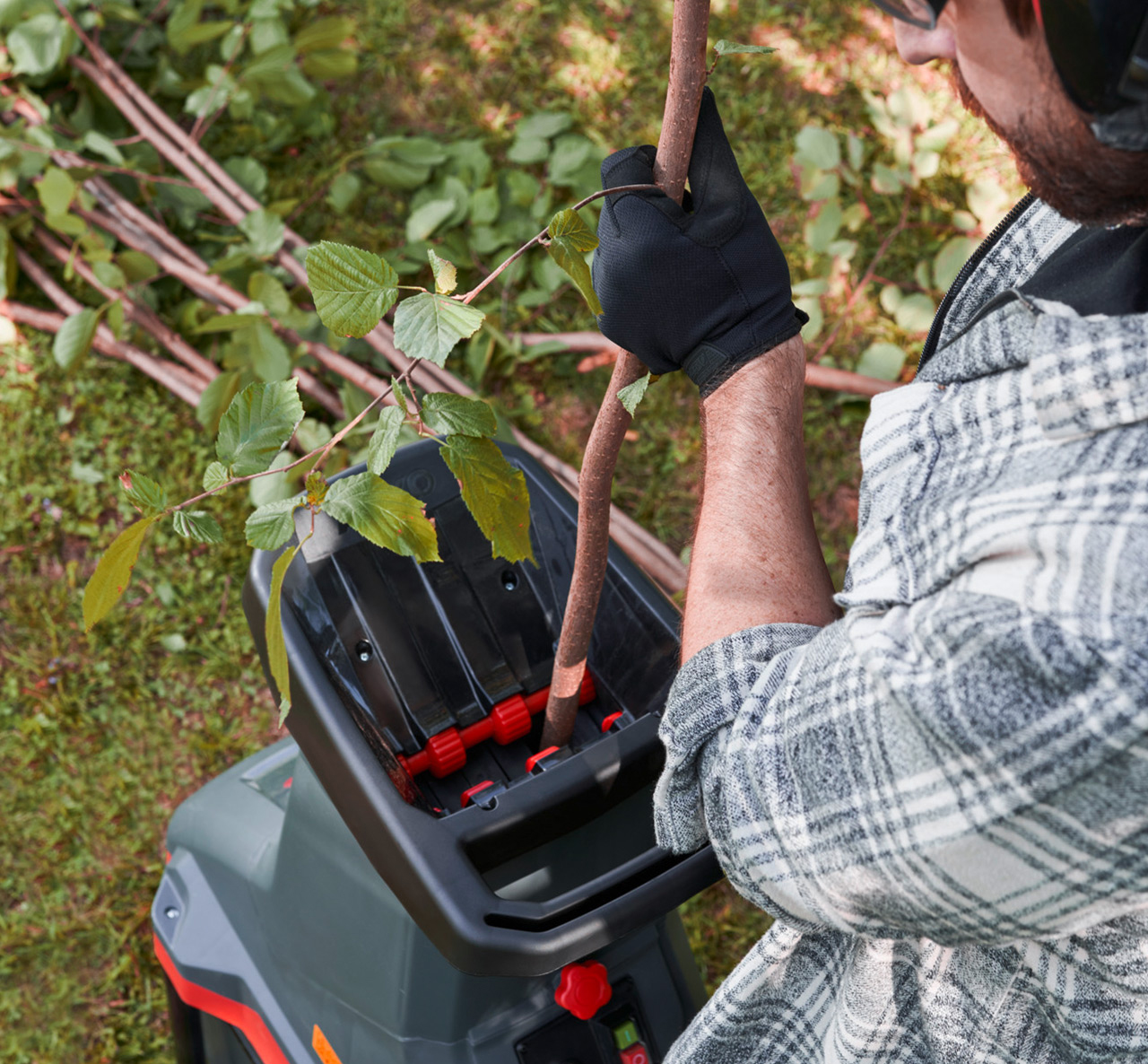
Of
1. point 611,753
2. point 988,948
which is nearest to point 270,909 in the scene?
point 611,753

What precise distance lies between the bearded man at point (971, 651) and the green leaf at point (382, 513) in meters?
0.25

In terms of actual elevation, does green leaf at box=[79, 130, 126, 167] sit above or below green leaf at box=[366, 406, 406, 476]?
above

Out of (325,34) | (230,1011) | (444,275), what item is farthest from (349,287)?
(325,34)

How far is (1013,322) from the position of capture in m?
0.74

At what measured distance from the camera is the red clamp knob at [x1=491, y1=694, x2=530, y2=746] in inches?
46.5

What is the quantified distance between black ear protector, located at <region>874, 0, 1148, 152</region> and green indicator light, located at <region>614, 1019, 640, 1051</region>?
104 cm

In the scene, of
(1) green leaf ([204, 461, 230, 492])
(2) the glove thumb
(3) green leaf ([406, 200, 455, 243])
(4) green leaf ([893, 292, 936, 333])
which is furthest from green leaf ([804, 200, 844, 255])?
(1) green leaf ([204, 461, 230, 492])

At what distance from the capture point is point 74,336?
2.28 metres

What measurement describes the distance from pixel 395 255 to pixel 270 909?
1.69 m

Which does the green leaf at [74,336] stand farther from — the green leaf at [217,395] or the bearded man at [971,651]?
the bearded man at [971,651]

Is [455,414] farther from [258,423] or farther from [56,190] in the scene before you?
[56,190]

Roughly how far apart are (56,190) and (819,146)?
5.87 ft

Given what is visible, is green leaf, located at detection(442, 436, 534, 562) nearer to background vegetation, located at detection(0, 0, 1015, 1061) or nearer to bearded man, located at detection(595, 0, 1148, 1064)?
bearded man, located at detection(595, 0, 1148, 1064)

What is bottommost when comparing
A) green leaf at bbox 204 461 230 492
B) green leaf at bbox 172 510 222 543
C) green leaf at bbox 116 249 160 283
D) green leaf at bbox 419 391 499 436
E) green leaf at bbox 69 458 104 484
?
green leaf at bbox 69 458 104 484
